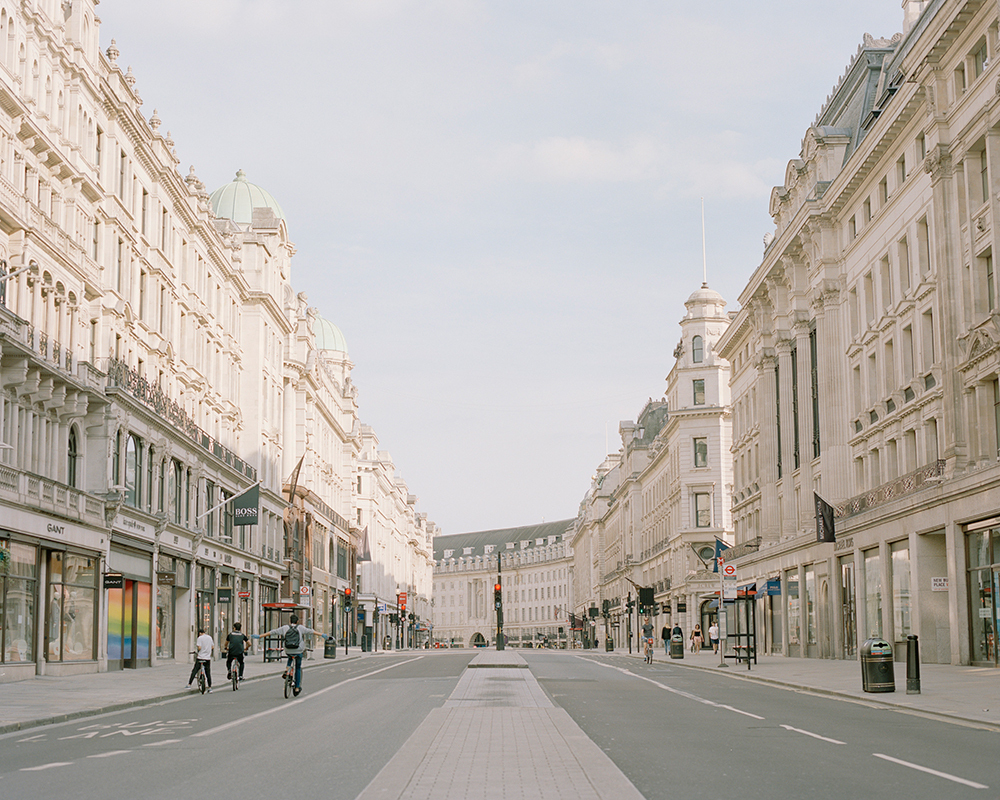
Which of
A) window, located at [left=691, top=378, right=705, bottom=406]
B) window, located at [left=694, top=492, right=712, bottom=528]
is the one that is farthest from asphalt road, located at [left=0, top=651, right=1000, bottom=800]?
window, located at [left=691, top=378, right=705, bottom=406]

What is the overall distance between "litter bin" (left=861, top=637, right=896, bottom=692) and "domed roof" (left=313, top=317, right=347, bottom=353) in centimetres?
10025

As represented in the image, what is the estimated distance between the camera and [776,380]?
65.1 metres

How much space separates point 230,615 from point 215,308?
1626cm

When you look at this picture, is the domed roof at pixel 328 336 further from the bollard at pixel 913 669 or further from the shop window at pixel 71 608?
the bollard at pixel 913 669

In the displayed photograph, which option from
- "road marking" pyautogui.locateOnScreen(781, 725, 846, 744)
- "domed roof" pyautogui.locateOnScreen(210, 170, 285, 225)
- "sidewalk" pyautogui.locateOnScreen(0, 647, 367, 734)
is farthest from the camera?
"domed roof" pyautogui.locateOnScreen(210, 170, 285, 225)

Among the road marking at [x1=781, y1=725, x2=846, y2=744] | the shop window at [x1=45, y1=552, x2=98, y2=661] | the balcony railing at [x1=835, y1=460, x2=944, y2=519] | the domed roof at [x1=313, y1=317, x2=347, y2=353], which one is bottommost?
the road marking at [x1=781, y1=725, x2=846, y2=744]

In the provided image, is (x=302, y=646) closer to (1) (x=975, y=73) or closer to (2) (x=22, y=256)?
(2) (x=22, y=256)

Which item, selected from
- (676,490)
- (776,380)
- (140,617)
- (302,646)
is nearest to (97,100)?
(140,617)

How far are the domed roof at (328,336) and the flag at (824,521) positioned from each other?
80790mm

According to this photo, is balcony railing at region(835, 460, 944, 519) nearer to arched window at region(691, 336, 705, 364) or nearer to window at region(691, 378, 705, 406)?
window at region(691, 378, 705, 406)

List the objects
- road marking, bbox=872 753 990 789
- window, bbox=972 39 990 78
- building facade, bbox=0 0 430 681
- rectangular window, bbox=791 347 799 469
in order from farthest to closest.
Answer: rectangular window, bbox=791 347 799 469, building facade, bbox=0 0 430 681, window, bbox=972 39 990 78, road marking, bbox=872 753 990 789

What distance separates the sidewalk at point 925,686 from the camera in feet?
72.5

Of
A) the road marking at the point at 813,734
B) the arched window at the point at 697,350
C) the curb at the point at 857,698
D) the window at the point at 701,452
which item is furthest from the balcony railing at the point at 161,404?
the arched window at the point at 697,350

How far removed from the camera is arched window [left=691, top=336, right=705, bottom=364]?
96688 mm
